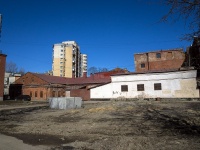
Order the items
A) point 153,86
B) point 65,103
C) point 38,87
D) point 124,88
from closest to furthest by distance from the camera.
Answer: point 65,103 < point 153,86 < point 124,88 < point 38,87

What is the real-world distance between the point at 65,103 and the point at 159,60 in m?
29.2

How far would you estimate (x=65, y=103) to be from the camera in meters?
21.0

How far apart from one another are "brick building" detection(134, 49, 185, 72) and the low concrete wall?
2667 cm

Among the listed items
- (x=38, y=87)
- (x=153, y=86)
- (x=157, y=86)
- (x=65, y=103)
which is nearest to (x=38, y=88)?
(x=38, y=87)

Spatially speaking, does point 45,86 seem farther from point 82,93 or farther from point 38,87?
point 82,93

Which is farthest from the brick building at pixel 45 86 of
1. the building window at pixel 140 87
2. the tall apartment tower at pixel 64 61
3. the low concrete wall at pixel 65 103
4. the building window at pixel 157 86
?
the tall apartment tower at pixel 64 61

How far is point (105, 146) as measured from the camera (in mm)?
6066

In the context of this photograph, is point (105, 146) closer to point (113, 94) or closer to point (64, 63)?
point (113, 94)

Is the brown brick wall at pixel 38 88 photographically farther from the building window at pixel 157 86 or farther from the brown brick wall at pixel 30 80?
the building window at pixel 157 86

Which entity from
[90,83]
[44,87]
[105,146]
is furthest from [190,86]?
[44,87]

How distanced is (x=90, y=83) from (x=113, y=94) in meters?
10.4

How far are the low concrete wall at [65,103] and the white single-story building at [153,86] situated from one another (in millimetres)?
13328

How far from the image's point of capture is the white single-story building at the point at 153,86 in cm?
2911

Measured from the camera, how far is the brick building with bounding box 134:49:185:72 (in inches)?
1656
